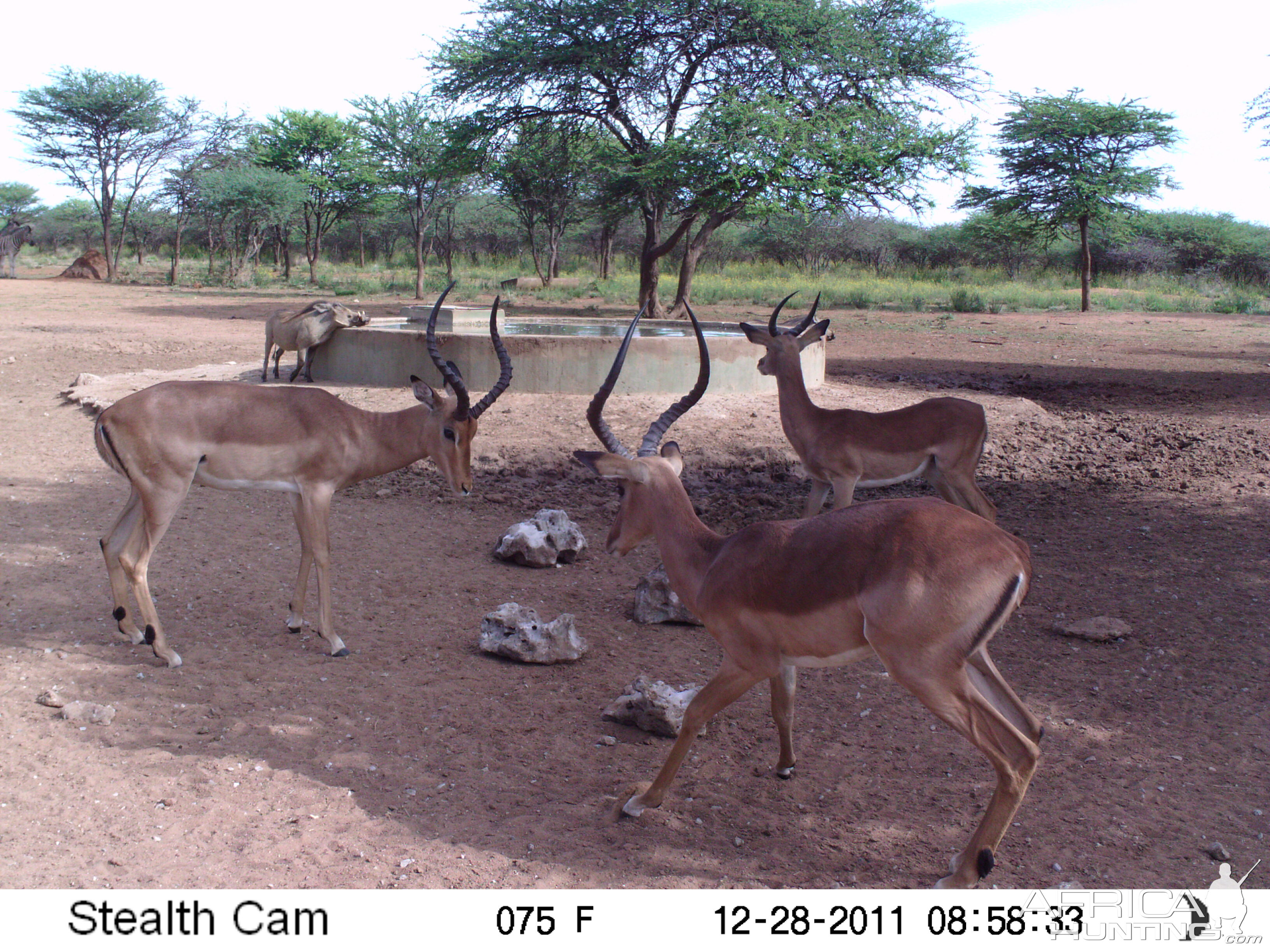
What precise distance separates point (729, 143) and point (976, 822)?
16359 millimetres

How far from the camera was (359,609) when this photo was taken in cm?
557

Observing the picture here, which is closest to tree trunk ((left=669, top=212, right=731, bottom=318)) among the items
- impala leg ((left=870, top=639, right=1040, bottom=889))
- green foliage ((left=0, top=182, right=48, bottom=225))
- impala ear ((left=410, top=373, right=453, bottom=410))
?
impala ear ((left=410, top=373, right=453, bottom=410))

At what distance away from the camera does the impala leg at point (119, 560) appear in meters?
4.84

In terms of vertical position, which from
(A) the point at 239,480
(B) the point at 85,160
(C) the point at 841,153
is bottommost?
(A) the point at 239,480

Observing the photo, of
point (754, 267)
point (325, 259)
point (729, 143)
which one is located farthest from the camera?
point (325, 259)

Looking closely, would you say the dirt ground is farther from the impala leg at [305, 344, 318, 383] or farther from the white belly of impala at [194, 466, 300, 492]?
the impala leg at [305, 344, 318, 383]

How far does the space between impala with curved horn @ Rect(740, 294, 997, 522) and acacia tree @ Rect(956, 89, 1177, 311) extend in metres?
24.0

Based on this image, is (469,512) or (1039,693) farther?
(469,512)

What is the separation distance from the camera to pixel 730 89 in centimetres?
1966

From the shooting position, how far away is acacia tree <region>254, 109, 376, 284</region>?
3581 cm

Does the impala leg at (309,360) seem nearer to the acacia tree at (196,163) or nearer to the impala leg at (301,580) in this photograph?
the impala leg at (301,580)

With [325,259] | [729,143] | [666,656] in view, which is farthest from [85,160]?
[666,656]
